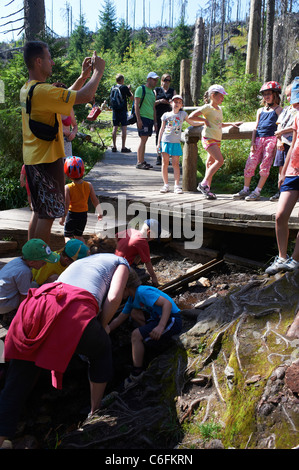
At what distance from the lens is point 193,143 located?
23.4 ft

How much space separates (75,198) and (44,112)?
1.63 metres

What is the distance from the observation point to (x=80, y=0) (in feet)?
247

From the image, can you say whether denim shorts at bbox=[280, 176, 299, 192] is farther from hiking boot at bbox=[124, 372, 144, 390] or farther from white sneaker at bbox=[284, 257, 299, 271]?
hiking boot at bbox=[124, 372, 144, 390]

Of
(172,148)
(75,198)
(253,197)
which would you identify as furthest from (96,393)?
(172,148)

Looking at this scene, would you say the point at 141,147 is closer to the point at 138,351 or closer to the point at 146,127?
the point at 146,127

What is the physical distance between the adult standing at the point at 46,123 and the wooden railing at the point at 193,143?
10.5 feet

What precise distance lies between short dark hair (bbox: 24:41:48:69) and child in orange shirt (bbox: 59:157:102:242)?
150 cm

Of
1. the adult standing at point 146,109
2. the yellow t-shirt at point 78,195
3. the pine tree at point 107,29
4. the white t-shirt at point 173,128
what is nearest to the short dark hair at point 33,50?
the yellow t-shirt at point 78,195

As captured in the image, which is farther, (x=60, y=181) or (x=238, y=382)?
(x=60, y=181)

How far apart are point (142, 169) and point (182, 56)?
23547 millimetres

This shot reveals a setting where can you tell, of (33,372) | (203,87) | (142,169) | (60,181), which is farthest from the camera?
(203,87)

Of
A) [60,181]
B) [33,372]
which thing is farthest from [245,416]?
[60,181]

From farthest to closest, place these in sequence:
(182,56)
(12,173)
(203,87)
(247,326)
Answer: (182,56), (203,87), (12,173), (247,326)

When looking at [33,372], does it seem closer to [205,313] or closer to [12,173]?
[205,313]
